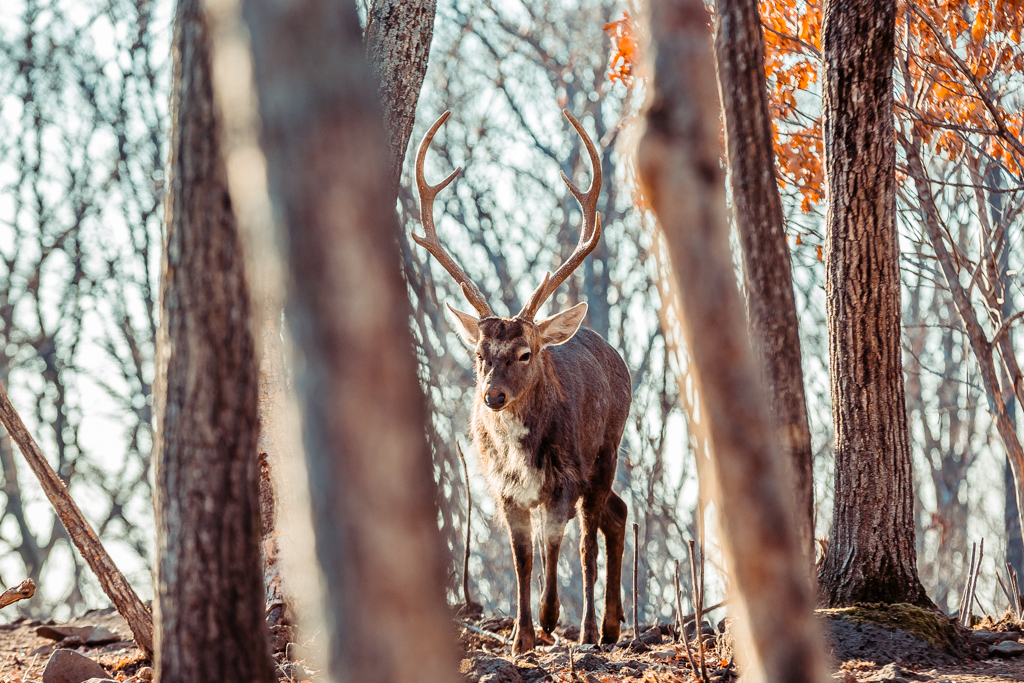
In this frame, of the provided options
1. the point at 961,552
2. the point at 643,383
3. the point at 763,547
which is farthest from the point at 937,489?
the point at 763,547

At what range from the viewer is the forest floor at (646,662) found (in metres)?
4.72

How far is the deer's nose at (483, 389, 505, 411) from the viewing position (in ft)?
21.0

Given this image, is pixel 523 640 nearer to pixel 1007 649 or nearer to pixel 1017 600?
pixel 1007 649

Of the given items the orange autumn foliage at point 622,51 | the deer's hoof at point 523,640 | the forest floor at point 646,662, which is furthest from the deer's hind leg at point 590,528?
the orange autumn foliage at point 622,51

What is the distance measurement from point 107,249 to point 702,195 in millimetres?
17965

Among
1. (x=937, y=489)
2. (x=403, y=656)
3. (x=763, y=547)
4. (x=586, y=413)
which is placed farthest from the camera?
(x=937, y=489)

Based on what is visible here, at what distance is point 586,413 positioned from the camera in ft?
24.6

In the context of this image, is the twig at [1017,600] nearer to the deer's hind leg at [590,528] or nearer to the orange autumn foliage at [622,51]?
the deer's hind leg at [590,528]

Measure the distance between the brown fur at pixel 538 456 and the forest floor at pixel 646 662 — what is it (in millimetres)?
423

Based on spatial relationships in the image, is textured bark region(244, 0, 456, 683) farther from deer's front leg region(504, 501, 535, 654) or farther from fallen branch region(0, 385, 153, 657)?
deer's front leg region(504, 501, 535, 654)

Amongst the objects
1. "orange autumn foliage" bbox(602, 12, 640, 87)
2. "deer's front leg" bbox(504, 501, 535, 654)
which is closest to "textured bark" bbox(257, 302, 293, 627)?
"deer's front leg" bbox(504, 501, 535, 654)

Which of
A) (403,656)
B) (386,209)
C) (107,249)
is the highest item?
(107,249)

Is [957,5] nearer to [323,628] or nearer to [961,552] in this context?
[323,628]

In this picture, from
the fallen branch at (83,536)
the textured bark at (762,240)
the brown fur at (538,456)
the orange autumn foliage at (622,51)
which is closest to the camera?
the textured bark at (762,240)
